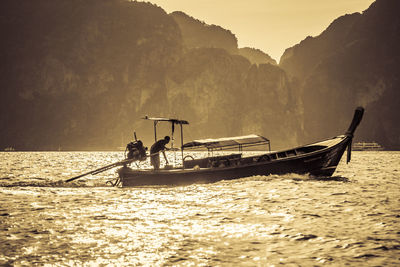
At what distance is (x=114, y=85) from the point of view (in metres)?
176

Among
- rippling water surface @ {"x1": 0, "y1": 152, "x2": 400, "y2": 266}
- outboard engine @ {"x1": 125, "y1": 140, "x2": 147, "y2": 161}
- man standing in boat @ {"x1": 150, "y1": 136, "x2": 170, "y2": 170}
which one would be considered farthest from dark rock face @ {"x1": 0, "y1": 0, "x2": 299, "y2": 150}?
rippling water surface @ {"x1": 0, "y1": 152, "x2": 400, "y2": 266}

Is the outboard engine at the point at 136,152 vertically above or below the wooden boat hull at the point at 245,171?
above

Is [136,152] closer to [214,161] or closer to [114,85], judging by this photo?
[214,161]

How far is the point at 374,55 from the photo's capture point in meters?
192

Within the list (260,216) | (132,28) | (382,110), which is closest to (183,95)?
(132,28)

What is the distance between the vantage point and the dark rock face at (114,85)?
16762 centimetres

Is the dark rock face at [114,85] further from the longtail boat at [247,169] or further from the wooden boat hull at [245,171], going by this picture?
the wooden boat hull at [245,171]

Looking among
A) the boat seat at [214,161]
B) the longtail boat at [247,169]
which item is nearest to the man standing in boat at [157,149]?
the longtail boat at [247,169]

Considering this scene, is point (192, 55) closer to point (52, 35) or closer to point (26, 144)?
point (52, 35)

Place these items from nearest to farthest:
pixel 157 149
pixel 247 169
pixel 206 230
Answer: pixel 206 230
pixel 247 169
pixel 157 149

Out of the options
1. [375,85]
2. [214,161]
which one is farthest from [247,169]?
[375,85]

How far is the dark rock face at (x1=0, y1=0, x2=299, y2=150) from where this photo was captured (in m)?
168

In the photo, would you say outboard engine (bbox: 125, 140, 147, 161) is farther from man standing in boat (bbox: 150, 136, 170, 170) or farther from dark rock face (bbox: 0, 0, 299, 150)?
dark rock face (bbox: 0, 0, 299, 150)

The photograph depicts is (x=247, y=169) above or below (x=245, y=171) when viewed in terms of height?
above
